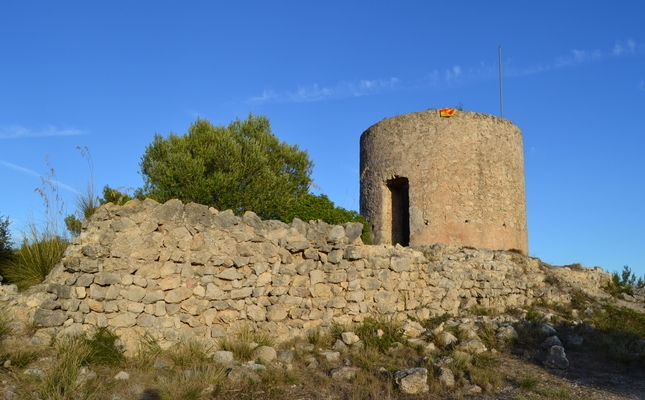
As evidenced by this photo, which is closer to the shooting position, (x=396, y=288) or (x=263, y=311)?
(x=263, y=311)

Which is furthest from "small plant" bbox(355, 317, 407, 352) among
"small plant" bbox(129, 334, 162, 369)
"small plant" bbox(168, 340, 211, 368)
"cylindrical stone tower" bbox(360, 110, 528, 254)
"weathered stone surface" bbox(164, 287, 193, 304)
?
"cylindrical stone tower" bbox(360, 110, 528, 254)

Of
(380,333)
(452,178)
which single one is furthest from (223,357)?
(452,178)

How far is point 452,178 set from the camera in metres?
11.0

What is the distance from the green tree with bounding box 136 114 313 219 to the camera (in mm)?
11398

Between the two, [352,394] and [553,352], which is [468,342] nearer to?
[553,352]

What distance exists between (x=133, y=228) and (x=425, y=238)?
6.41 metres

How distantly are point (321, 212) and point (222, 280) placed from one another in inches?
155

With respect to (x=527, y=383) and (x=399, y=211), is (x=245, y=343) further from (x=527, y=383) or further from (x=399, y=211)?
(x=399, y=211)

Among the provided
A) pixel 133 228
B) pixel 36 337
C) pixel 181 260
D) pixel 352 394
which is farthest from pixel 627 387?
pixel 36 337

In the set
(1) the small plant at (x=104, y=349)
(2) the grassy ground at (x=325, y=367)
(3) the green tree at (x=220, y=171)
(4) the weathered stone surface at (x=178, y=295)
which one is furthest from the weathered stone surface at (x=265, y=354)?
(3) the green tree at (x=220, y=171)

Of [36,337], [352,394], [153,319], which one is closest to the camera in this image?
[352,394]

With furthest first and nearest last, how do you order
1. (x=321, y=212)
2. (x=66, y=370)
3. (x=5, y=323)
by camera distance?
(x=321, y=212), (x=5, y=323), (x=66, y=370)

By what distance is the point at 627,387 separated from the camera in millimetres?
5637

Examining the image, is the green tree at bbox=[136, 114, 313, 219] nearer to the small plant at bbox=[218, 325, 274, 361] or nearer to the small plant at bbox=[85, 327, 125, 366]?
the small plant at bbox=[218, 325, 274, 361]
